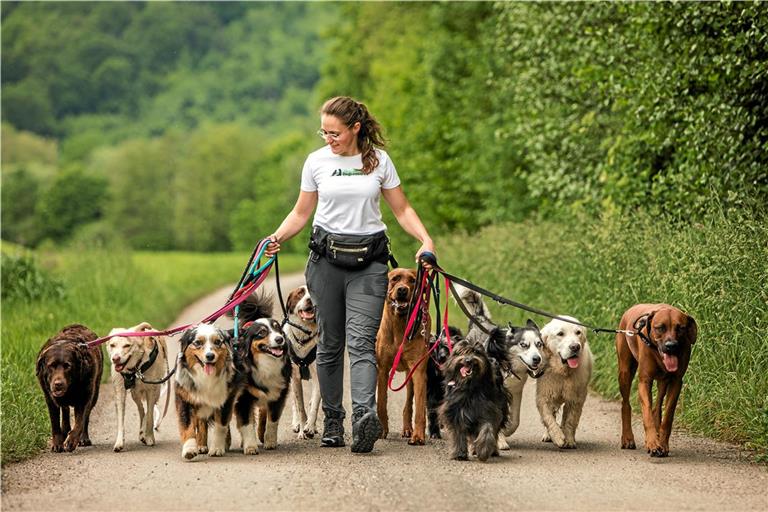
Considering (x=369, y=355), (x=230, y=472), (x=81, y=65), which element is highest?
(x=81, y=65)

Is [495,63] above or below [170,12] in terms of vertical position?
below

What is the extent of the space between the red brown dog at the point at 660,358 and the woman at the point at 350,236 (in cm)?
181

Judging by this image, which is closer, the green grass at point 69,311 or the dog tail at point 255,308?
the green grass at point 69,311

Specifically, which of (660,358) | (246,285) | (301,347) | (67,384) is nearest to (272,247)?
(246,285)

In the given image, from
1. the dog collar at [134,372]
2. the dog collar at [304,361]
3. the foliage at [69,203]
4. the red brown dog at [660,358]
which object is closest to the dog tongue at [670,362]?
the red brown dog at [660,358]

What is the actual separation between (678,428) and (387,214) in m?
26.8

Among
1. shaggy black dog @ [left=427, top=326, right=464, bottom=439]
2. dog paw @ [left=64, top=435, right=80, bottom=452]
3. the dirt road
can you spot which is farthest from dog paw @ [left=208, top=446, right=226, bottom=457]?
shaggy black dog @ [left=427, top=326, right=464, bottom=439]

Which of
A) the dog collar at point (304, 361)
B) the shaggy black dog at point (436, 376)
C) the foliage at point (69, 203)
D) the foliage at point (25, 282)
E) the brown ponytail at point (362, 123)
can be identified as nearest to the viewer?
the brown ponytail at point (362, 123)

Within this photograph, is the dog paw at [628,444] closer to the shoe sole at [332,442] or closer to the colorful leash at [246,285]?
the shoe sole at [332,442]

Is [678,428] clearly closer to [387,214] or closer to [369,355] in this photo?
[369,355]

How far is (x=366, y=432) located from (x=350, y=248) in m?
1.41

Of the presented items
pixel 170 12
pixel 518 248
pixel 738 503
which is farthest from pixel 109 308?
pixel 170 12

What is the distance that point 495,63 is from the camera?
105 feet

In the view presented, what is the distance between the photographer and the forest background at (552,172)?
36.1 feet
